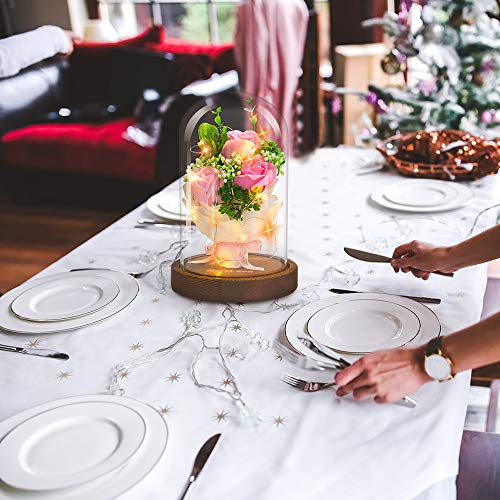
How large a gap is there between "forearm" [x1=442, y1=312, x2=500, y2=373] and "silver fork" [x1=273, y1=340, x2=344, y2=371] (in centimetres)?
16

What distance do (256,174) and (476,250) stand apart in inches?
16.9

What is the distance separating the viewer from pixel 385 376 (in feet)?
2.76

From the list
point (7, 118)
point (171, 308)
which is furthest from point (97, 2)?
point (171, 308)

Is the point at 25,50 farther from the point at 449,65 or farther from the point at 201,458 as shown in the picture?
the point at 449,65

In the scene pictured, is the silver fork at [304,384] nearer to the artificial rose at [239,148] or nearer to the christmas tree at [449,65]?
the artificial rose at [239,148]

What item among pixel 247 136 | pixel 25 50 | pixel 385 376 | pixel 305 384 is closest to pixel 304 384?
pixel 305 384

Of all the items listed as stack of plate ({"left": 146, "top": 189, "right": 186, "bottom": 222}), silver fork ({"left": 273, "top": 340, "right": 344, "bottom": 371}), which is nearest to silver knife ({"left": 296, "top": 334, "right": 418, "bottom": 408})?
silver fork ({"left": 273, "top": 340, "right": 344, "bottom": 371})

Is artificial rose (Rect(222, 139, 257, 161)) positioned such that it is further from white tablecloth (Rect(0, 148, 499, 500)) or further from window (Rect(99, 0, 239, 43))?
window (Rect(99, 0, 239, 43))

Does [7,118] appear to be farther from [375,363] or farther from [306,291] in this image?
[375,363]

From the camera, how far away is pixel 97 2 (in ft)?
18.7

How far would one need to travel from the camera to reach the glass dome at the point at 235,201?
3.66 feet

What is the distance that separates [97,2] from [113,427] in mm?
5578

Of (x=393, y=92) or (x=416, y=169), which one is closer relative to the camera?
(x=416, y=169)

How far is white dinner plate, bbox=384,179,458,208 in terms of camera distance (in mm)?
1584
